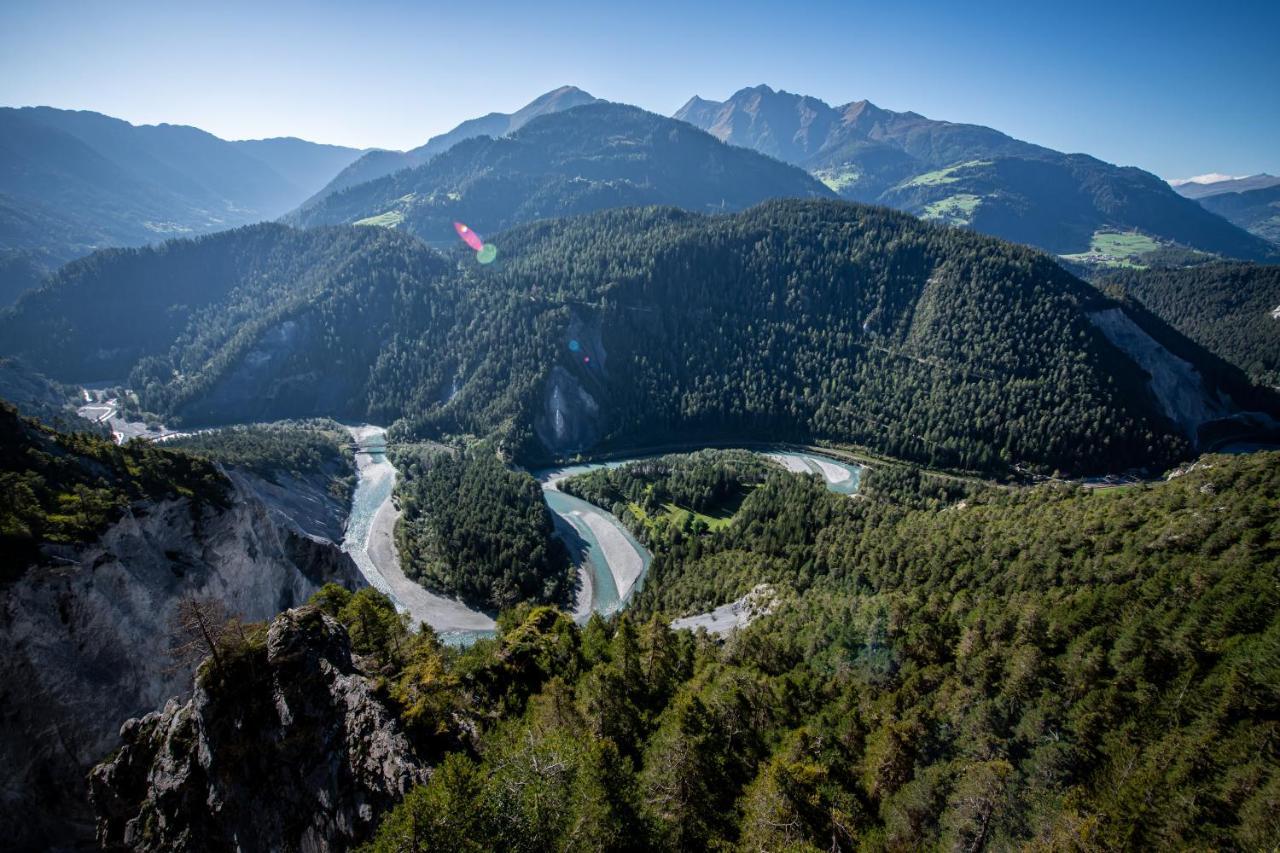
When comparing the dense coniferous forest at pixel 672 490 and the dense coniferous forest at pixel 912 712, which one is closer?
the dense coniferous forest at pixel 912 712

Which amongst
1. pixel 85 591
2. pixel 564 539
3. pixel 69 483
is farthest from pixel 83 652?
pixel 564 539

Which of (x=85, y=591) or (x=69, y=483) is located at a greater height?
(x=69, y=483)

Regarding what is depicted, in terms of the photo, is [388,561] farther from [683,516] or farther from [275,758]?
[275,758]

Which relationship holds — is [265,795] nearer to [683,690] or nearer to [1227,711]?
[683,690]

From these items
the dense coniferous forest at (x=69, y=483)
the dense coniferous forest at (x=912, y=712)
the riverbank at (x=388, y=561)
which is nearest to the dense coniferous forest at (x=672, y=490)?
the riverbank at (x=388, y=561)

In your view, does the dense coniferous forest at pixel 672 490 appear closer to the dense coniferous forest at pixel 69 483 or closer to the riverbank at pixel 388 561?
the riverbank at pixel 388 561

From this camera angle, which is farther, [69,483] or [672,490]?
[672,490]

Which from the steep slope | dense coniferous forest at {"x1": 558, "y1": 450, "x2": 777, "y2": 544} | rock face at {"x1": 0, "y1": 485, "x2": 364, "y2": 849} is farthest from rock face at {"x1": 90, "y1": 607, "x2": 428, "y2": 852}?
dense coniferous forest at {"x1": 558, "y1": 450, "x2": 777, "y2": 544}
